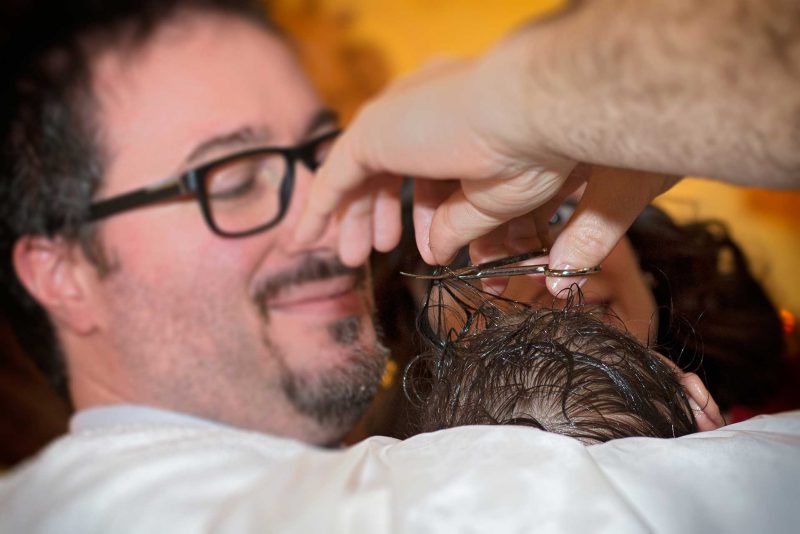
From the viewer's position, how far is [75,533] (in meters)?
0.52

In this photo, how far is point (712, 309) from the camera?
3.30ft

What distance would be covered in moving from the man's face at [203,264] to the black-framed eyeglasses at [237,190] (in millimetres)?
10

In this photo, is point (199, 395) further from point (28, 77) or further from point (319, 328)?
point (28, 77)

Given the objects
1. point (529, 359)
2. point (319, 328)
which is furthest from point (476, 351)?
point (319, 328)

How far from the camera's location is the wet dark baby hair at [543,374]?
0.49m

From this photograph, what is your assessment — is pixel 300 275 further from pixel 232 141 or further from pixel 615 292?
pixel 615 292

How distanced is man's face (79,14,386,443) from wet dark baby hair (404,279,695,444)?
252 millimetres

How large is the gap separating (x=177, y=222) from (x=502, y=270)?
1.47 ft

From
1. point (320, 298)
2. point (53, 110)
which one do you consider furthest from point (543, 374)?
point (53, 110)

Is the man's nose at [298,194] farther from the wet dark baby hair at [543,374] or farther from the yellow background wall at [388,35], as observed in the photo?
the wet dark baby hair at [543,374]

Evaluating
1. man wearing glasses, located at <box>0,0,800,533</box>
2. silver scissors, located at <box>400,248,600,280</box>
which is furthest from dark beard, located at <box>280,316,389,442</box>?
silver scissors, located at <box>400,248,600,280</box>

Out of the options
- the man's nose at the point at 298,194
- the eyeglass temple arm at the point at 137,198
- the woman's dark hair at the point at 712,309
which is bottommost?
the woman's dark hair at the point at 712,309

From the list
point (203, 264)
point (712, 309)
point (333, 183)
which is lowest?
point (712, 309)

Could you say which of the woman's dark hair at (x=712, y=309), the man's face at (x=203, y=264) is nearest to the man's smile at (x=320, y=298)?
the man's face at (x=203, y=264)
